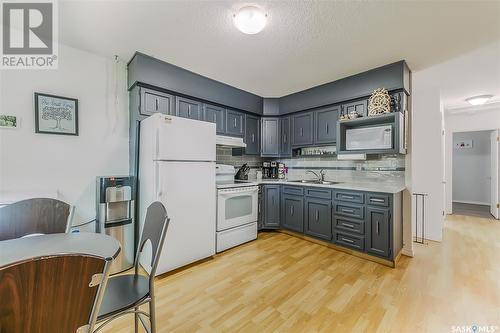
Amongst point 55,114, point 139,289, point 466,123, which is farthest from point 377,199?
point 466,123

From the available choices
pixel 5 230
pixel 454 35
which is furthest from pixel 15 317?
pixel 454 35

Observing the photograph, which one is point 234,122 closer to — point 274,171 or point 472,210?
point 274,171

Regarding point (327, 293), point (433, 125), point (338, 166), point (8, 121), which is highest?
point (433, 125)

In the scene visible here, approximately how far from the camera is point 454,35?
218 cm

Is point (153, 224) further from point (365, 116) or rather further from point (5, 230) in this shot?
point (365, 116)

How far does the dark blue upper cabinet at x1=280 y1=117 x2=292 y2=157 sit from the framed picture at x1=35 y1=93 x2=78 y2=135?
3.23 m

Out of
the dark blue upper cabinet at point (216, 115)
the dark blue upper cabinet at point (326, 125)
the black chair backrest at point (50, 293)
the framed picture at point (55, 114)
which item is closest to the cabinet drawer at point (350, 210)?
the dark blue upper cabinet at point (326, 125)

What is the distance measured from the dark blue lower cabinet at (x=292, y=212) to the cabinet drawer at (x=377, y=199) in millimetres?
1004

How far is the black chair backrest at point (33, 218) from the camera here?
137 cm

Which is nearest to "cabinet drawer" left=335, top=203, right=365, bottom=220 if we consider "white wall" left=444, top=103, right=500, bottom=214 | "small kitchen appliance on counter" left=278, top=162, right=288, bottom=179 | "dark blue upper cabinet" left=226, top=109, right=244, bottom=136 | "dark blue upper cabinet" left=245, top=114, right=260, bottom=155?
"small kitchen appliance on counter" left=278, top=162, right=288, bottom=179

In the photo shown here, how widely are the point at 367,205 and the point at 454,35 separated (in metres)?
2.01

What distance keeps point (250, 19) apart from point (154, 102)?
1.61 meters

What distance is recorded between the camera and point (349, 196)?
294cm

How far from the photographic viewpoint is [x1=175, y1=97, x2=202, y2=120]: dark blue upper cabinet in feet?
9.84
